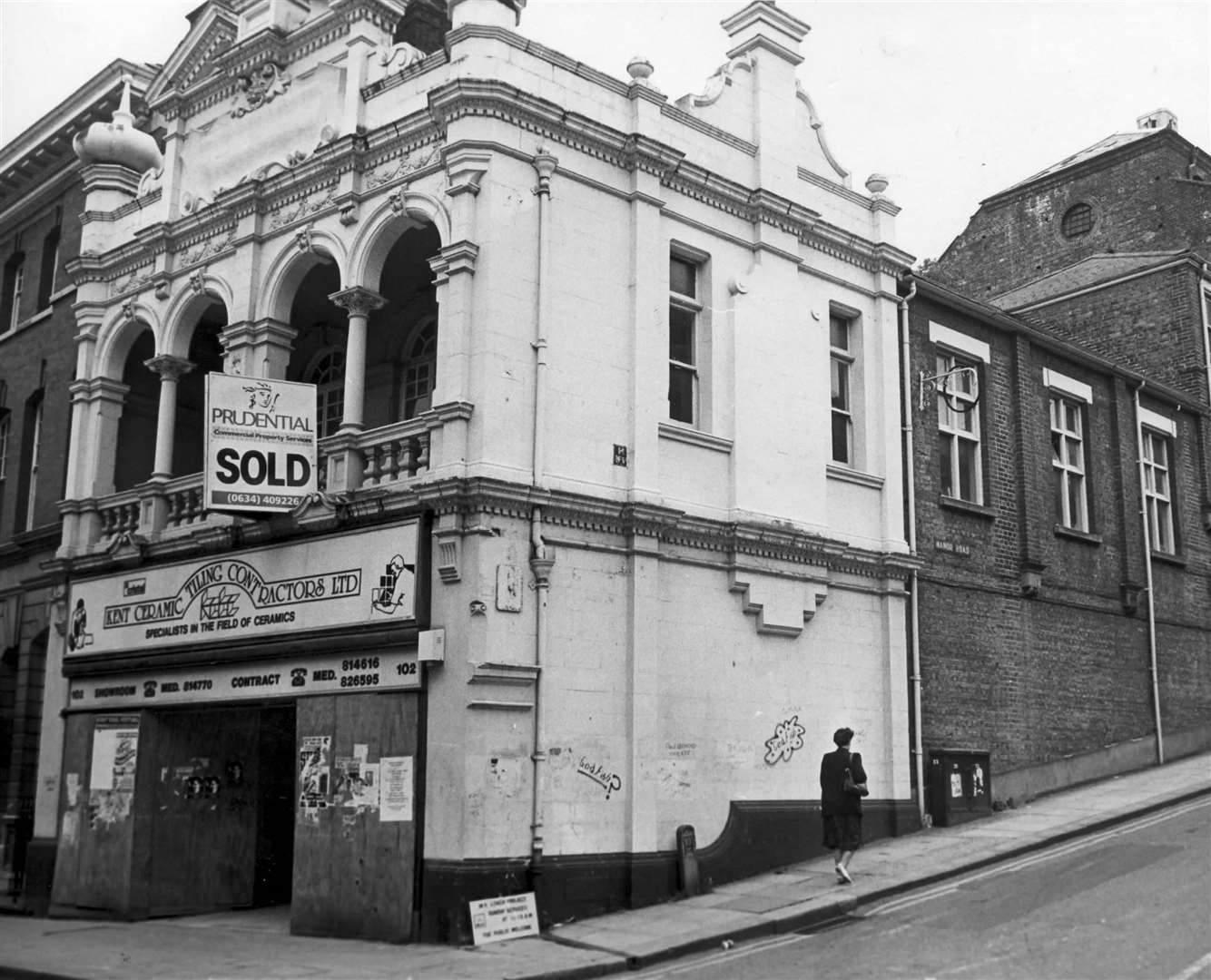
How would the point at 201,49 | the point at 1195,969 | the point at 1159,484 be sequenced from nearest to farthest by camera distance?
1. the point at 1195,969
2. the point at 201,49
3. the point at 1159,484

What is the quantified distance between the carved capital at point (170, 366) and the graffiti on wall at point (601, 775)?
342 inches

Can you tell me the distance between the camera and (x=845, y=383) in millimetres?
18672

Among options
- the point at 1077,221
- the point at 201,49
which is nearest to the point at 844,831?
the point at 201,49

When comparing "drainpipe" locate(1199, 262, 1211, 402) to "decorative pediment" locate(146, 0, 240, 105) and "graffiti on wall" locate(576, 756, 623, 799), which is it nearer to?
"graffiti on wall" locate(576, 756, 623, 799)

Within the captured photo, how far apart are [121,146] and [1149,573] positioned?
18.8 meters

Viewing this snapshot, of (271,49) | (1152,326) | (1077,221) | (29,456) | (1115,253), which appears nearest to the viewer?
(271,49)

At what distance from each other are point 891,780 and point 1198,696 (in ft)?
30.6

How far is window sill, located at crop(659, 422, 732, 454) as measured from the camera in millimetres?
15672

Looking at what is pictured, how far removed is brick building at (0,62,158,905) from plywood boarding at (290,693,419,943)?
753cm

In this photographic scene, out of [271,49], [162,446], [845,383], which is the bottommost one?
[162,446]

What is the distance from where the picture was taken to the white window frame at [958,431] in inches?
783

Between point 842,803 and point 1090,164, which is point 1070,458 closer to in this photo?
point 842,803

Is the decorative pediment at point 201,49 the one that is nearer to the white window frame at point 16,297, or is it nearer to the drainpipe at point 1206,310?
the white window frame at point 16,297

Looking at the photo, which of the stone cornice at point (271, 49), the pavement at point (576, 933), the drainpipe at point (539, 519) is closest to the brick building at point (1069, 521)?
the pavement at point (576, 933)
